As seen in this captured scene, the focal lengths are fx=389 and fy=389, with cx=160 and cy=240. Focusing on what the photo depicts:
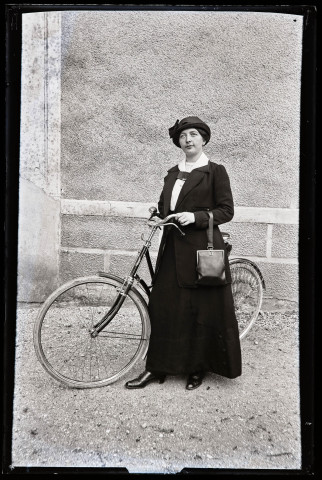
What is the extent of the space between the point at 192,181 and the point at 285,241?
0.90 meters

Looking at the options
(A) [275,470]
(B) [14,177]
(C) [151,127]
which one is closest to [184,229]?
(C) [151,127]

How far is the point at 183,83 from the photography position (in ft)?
9.73

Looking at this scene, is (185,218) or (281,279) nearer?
(185,218)

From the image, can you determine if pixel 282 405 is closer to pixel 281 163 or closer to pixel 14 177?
pixel 281 163

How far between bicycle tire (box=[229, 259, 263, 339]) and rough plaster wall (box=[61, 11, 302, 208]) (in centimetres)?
64

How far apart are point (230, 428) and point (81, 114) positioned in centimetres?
260

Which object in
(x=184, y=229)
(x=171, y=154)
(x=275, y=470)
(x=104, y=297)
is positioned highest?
(x=171, y=154)

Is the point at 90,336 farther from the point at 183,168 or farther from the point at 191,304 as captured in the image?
the point at 183,168

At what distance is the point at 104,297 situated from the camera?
3.14m

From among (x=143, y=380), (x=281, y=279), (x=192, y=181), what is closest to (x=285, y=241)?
(x=281, y=279)

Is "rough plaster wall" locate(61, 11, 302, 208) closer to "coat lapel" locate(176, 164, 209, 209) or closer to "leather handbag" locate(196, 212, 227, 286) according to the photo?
"coat lapel" locate(176, 164, 209, 209)

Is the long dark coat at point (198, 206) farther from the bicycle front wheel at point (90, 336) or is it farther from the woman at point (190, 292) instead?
the bicycle front wheel at point (90, 336)

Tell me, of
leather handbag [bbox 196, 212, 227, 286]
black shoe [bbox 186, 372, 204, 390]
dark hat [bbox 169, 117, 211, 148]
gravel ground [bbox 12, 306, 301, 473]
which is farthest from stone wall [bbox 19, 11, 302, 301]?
black shoe [bbox 186, 372, 204, 390]

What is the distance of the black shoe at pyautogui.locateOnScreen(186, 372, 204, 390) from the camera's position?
3.05 m
